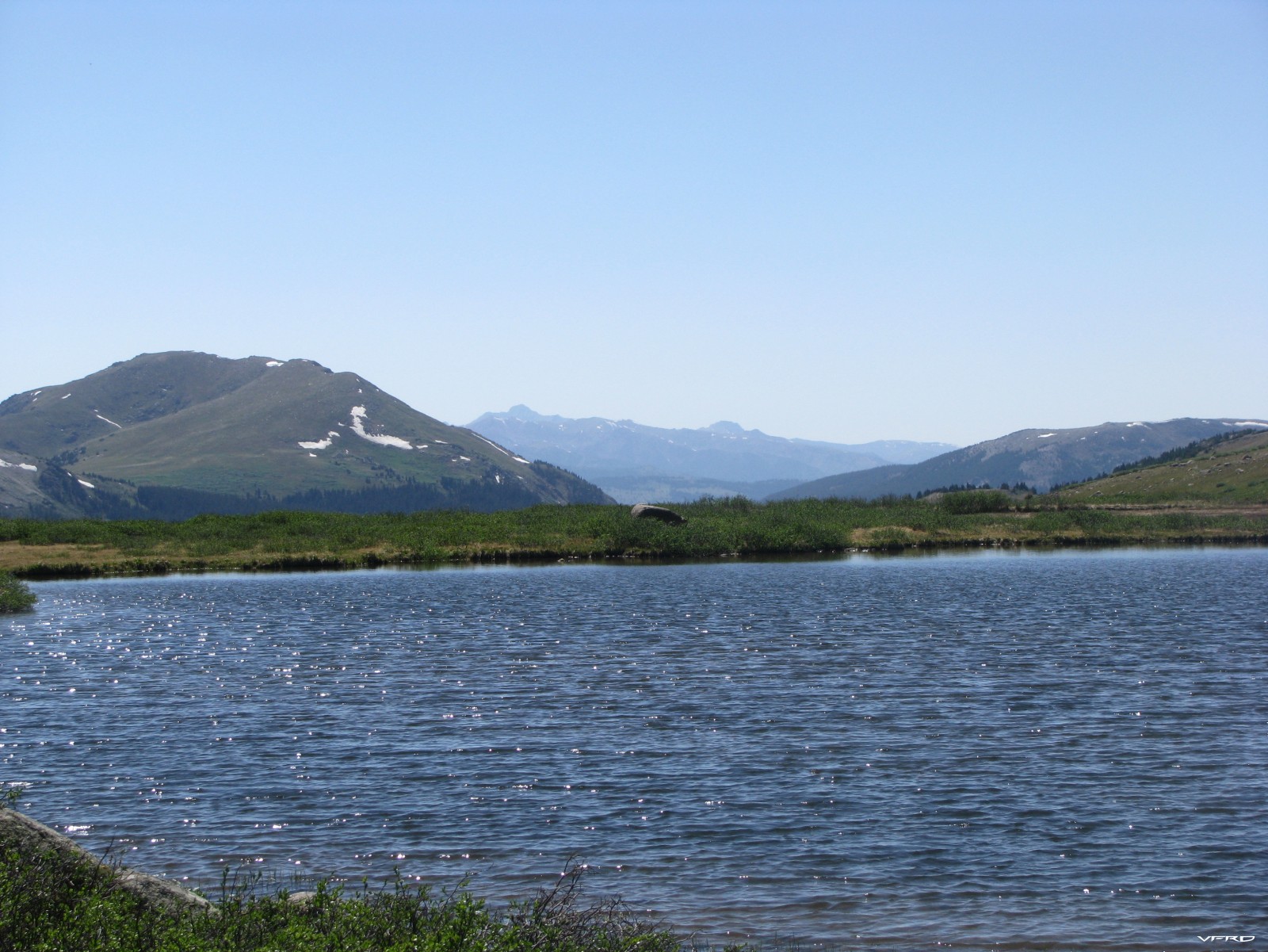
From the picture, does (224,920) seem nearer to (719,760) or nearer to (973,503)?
(719,760)

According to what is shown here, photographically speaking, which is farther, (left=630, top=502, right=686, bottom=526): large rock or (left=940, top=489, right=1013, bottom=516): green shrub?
(left=940, top=489, right=1013, bottom=516): green shrub

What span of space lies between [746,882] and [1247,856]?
8.63 m

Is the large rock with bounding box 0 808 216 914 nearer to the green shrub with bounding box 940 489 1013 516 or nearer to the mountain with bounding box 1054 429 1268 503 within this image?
the green shrub with bounding box 940 489 1013 516

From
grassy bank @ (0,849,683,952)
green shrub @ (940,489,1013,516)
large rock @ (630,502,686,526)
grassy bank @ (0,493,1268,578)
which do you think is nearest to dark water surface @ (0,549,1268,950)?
grassy bank @ (0,849,683,952)

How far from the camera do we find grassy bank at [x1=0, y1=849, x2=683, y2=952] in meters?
11.8

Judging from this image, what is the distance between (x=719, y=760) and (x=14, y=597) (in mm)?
48812

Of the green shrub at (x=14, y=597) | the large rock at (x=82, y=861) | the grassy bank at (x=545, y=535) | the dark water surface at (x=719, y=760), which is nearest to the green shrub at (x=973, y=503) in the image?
the grassy bank at (x=545, y=535)

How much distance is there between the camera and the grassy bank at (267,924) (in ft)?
38.6

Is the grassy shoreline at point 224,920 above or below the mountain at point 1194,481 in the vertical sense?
below

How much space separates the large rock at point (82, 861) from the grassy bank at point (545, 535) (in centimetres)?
7355

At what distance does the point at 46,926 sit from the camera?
12047mm

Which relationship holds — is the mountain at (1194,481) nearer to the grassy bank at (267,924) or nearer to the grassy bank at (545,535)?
the grassy bank at (545,535)

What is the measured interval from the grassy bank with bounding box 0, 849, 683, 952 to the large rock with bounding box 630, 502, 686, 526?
3360 inches

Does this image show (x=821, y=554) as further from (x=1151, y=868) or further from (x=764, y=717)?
(x=1151, y=868)
